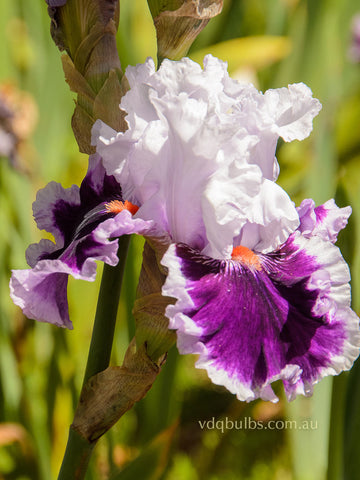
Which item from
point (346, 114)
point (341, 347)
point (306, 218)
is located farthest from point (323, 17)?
point (341, 347)

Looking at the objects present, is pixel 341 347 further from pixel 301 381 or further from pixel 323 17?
pixel 323 17

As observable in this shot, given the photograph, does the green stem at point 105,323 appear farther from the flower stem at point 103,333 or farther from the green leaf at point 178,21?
the green leaf at point 178,21

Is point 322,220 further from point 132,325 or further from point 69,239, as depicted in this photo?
point 132,325

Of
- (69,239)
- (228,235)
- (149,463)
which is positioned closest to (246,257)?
(228,235)

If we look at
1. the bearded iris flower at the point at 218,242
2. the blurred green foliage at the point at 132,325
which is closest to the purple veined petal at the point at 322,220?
the bearded iris flower at the point at 218,242

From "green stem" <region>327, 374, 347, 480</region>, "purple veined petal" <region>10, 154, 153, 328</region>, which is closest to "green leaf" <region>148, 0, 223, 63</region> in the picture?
"purple veined petal" <region>10, 154, 153, 328</region>

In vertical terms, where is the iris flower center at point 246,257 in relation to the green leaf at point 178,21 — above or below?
below
